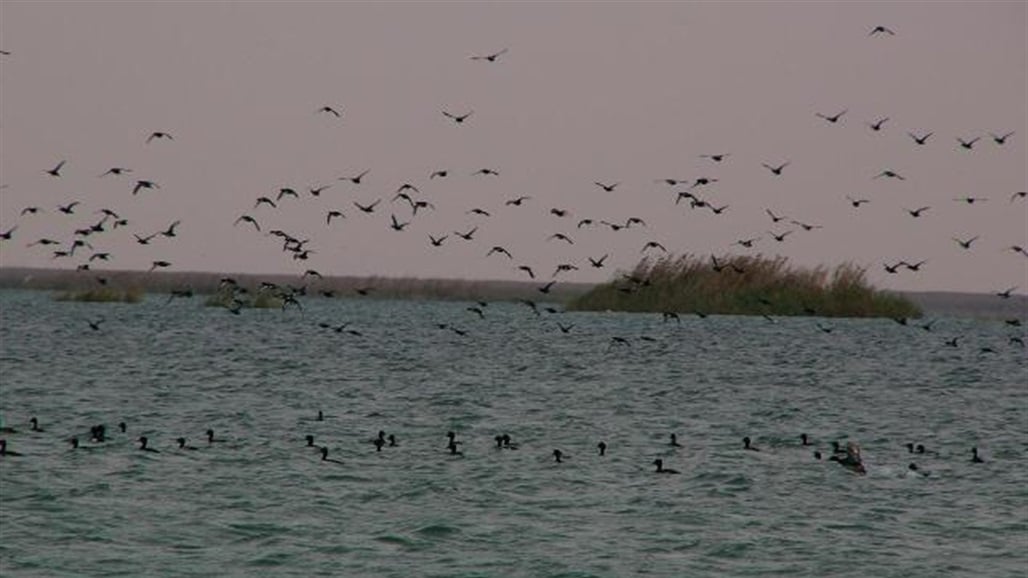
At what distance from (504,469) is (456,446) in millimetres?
3856

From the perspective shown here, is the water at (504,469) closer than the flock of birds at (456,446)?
Yes

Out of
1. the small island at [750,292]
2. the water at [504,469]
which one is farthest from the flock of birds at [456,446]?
the small island at [750,292]

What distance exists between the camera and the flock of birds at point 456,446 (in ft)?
120

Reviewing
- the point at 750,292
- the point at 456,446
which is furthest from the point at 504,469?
the point at 750,292

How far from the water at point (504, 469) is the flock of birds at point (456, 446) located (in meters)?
0.27

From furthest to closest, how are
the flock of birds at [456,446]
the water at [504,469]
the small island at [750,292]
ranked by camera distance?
the small island at [750,292]
the flock of birds at [456,446]
the water at [504,469]

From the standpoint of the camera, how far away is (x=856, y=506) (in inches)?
1236

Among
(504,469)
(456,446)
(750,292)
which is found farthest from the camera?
(750,292)

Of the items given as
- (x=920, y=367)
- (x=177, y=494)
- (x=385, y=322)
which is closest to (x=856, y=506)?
(x=177, y=494)

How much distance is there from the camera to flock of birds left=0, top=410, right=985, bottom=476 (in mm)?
36469

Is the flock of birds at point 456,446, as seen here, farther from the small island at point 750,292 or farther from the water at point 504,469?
the small island at point 750,292

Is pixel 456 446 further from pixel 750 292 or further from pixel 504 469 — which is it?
pixel 750 292

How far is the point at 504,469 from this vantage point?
117 feet

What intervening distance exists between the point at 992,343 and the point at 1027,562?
79.9m
